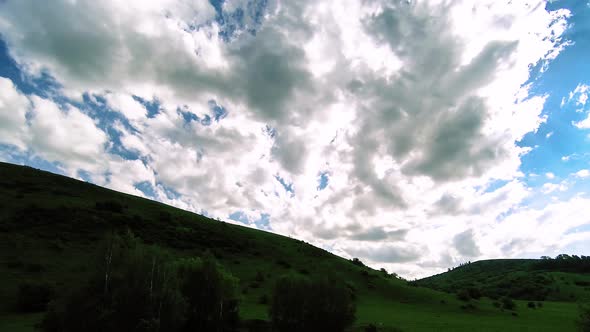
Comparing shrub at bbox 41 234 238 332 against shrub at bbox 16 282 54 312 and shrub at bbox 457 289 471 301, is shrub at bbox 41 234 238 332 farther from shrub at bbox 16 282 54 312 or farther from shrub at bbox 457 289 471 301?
shrub at bbox 457 289 471 301

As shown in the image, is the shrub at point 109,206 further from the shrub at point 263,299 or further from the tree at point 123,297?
the tree at point 123,297

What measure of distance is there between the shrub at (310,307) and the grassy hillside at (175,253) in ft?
10.1

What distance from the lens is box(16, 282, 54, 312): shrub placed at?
41.1 metres

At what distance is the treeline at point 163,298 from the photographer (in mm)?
30703

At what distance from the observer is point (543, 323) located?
61.9 metres

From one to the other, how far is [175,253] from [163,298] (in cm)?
4309

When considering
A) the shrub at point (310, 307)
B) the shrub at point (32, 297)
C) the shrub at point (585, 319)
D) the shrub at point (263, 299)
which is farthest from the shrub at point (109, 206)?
the shrub at point (585, 319)

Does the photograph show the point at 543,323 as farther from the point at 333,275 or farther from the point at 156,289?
the point at 156,289

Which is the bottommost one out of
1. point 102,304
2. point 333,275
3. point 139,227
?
point 102,304

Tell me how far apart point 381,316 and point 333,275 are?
1730 cm

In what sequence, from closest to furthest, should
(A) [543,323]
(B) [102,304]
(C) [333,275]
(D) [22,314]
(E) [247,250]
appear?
(B) [102,304] < (D) [22,314] < (C) [333,275] < (A) [543,323] < (E) [247,250]

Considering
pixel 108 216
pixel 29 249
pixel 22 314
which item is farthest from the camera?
pixel 108 216

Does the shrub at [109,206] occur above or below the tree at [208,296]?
above

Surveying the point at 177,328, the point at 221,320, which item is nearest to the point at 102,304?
the point at 177,328
